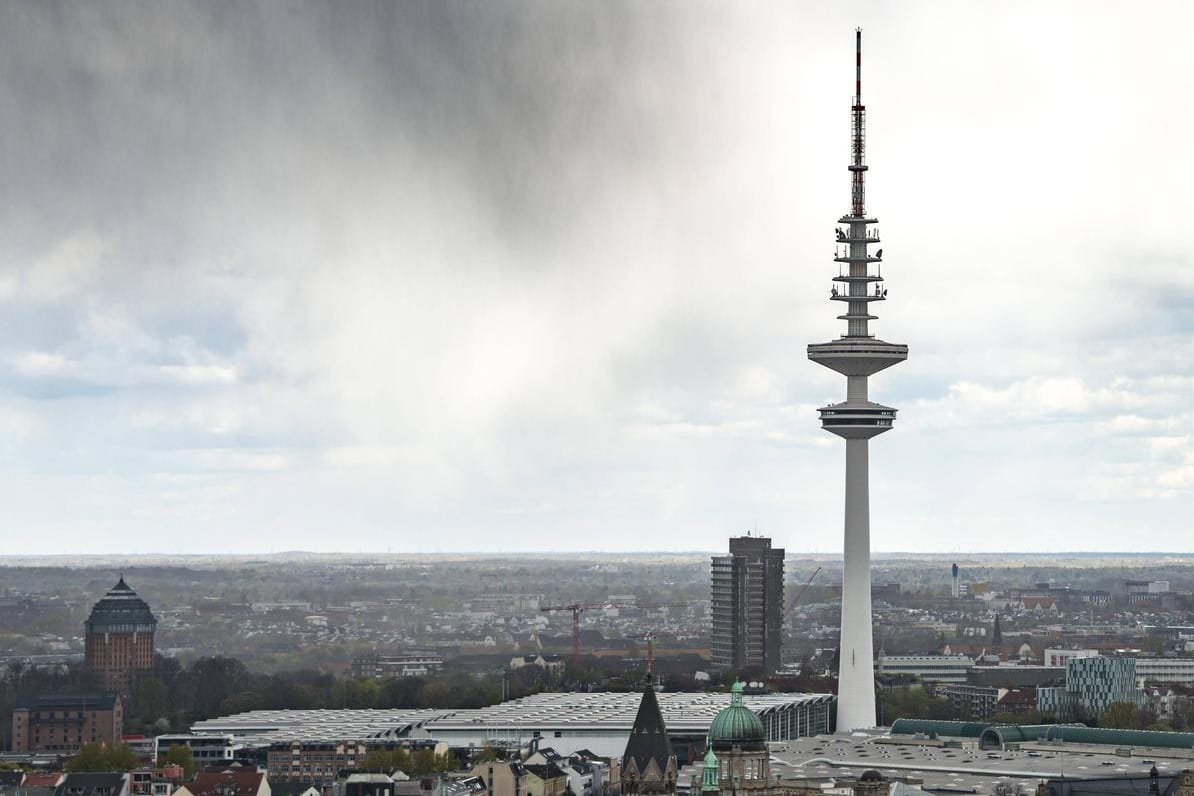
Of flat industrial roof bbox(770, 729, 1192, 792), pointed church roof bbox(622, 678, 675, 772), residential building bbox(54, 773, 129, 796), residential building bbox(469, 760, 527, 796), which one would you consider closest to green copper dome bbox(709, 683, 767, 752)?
flat industrial roof bbox(770, 729, 1192, 792)

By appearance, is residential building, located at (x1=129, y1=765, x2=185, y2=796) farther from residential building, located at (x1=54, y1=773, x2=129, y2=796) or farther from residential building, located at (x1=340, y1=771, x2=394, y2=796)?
residential building, located at (x1=340, y1=771, x2=394, y2=796)

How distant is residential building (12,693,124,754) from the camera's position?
611 feet

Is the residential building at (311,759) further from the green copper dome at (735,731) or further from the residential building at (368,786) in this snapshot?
the green copper dome at (735,731)

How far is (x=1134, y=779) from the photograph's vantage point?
4355 inches

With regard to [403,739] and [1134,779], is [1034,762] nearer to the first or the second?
[1134,779]

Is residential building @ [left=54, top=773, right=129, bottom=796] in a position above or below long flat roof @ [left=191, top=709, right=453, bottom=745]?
below

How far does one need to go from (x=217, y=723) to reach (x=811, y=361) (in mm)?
44516

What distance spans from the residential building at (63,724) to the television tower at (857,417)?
152ft

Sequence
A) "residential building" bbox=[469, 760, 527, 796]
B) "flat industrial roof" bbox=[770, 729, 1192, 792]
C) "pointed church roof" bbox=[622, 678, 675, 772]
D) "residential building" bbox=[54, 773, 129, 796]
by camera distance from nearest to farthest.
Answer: "flat industrial roof" bbox=[770, 729, 1192, 792] < "pointed church roof" bbox=[622, 678, 675, 772] < "residential building" bbox=[54, 773, 129, 796] < "residential building" bbox=[469, 760, 527, 796]

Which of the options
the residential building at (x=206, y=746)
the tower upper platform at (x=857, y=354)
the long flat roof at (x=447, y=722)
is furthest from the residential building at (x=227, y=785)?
the tower upper platform at (x=857, y=354)

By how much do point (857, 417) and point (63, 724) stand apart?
5374 centimetres

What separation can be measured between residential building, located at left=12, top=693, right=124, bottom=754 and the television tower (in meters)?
46.3

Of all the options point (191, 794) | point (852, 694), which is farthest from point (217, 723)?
point (191, 794)

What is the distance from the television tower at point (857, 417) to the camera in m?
187
